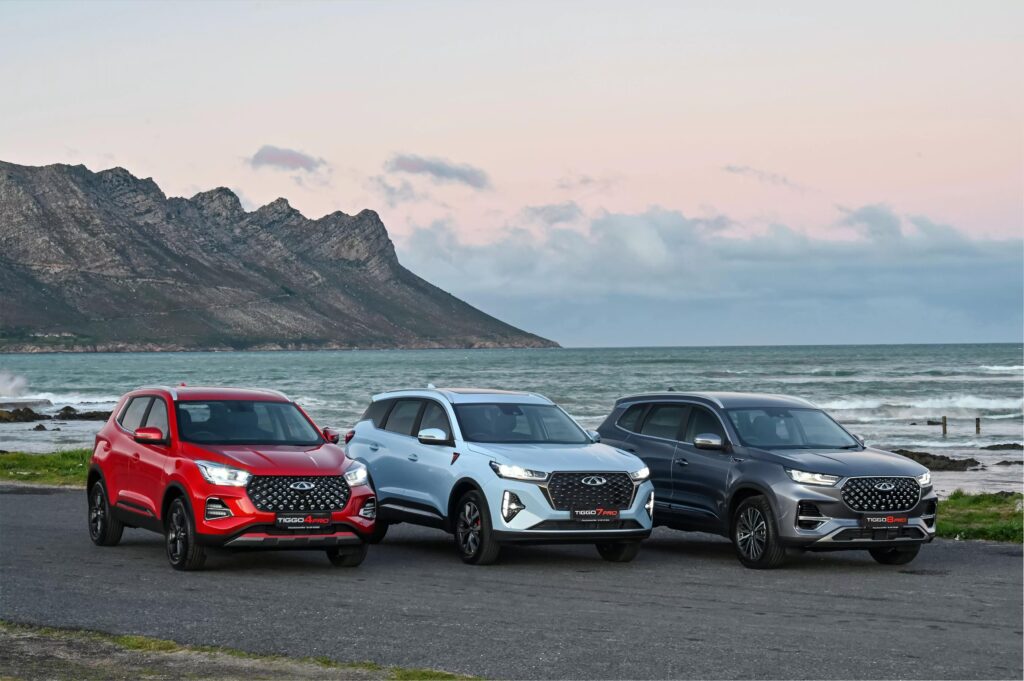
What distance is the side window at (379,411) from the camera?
56.3 ft

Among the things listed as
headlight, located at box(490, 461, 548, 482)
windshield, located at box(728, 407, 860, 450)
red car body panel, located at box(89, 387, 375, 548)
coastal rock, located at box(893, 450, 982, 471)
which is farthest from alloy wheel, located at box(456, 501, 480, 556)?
coastal rock, located at box(893, 450, 982, 471)

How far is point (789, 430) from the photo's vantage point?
52.7 ft

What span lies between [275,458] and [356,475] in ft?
2.78

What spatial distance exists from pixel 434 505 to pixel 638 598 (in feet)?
12.0

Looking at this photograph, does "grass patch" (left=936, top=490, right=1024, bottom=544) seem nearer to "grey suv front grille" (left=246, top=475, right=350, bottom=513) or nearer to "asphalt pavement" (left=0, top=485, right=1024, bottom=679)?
"asphalt pavement" (left=0, top=485, right=1024, bottom=679)

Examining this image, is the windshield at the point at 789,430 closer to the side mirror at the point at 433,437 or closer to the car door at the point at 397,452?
the side mirror at the point at 433,437

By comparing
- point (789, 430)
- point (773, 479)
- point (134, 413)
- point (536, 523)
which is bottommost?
point (536, 523)

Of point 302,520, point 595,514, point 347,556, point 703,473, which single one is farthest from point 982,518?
point 302,520

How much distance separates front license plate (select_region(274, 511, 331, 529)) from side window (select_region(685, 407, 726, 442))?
4693 mm

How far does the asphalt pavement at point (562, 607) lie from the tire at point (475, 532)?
20 cm

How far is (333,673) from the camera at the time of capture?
891 cm

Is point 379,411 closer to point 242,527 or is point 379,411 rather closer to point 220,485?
point 220,485

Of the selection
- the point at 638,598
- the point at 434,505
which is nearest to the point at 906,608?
the point at 638,598

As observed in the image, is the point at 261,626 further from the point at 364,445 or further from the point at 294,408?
the point at 364,445
